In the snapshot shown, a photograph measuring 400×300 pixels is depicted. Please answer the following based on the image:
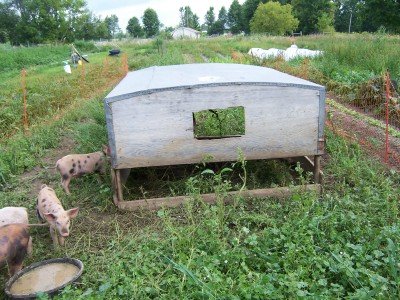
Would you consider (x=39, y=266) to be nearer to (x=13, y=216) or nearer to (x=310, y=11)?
(x=13, y=216)

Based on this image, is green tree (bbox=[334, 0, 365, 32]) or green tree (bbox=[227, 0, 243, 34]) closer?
green tree (bbox=[334, 0, 365, 32])

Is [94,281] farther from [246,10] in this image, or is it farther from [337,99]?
[246,10]

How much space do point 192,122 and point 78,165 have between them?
1740mm

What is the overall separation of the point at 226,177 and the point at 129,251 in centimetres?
215

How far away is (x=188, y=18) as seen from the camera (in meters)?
104

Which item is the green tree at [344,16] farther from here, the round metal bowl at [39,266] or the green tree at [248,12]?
the round metal bowl at [39,266]

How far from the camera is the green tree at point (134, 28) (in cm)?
9456

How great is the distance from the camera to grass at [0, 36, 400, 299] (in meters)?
2.98

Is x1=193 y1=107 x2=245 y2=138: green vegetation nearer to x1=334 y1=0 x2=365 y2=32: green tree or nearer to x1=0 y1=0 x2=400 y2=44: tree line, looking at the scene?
x1=0 y1=0 x2=400 y2=44: tree line

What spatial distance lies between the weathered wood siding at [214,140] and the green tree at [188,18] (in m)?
101

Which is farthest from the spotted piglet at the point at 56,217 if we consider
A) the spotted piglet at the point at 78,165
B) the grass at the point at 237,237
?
the spotted piglet at the point at 78,165

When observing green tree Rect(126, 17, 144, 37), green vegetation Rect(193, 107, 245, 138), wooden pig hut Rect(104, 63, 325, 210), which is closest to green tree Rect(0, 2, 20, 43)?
green tree Rect(126, 17, 144, 37)

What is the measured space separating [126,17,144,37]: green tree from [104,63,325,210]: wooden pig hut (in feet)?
308

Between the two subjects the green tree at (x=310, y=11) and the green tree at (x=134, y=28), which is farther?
the green tree at (x=134, y=28)
